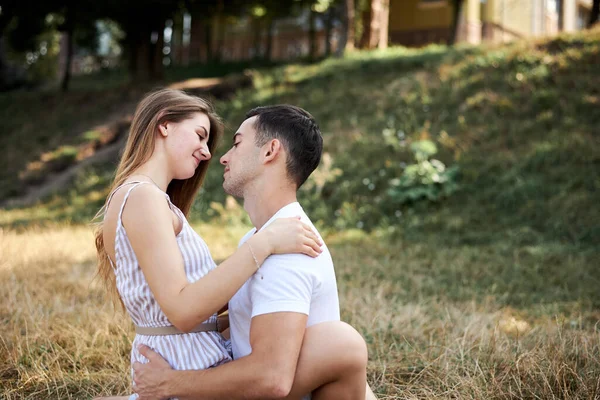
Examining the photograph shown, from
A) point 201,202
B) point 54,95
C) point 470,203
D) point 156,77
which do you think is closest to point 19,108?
point 54,95

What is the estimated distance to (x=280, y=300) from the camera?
2.18 m

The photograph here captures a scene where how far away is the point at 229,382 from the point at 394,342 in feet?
6.18

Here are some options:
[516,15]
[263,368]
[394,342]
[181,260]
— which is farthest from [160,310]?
[516,15]

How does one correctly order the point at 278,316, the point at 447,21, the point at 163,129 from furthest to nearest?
the point at 447,21 < the point at 163,129 < the point at 278,316

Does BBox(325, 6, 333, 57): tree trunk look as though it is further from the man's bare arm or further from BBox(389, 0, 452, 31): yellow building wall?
the man's bare arm

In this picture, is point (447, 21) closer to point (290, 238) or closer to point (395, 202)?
point (395, 202)

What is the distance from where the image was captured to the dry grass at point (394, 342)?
324 cm

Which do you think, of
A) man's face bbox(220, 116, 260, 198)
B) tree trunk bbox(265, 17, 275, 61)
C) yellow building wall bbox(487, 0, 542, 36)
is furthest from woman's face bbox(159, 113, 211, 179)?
yellow building wall bbox(487, 0, 542, 36)

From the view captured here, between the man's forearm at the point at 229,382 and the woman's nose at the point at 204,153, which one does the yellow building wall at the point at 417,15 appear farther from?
the man's forearm at the point at 229,382

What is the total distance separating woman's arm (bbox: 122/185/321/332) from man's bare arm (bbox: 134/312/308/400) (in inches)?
7.0

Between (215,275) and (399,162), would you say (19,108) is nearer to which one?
(399,162)

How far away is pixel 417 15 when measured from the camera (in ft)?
84.0

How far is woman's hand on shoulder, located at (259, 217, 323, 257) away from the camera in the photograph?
228cm

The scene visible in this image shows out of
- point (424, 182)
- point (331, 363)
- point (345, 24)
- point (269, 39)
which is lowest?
point (424, 182)
